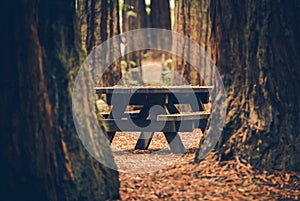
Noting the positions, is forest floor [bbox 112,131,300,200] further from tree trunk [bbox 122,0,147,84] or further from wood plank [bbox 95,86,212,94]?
tree trunk [bbox 122,0,147,84]

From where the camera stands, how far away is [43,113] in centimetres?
657

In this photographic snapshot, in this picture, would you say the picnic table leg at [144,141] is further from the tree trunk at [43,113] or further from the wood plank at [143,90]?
the tree trunk at [43,113]

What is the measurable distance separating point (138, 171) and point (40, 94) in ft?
9.23

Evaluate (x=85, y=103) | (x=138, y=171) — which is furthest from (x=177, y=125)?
(x=85, y=103)

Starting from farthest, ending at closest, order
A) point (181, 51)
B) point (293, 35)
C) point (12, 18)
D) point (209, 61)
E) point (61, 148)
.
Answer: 1. point (181, 51)
2. point (209, 61)
3. point (293, 35)
4. point (61, 148)
5. point (12, 18)

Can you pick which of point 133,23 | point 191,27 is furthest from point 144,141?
point 133,23

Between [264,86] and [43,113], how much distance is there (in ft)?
10.3

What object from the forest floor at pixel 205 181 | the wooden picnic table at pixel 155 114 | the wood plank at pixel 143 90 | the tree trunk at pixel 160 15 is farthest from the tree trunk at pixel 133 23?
the forest floor at pixel 205 181

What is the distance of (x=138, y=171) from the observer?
29.5 ft

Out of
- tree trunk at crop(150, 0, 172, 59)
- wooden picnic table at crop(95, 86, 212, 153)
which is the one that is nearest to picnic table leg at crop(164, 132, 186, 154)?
wooden picnic table at crop(95, 86, 212, 153)

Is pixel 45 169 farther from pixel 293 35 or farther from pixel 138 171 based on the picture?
pixel 293 35

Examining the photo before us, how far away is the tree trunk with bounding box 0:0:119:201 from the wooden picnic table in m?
3.46

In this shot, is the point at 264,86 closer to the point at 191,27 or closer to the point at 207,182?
the point at 207,182

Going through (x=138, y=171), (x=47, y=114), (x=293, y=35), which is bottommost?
(x=138, y=171)
